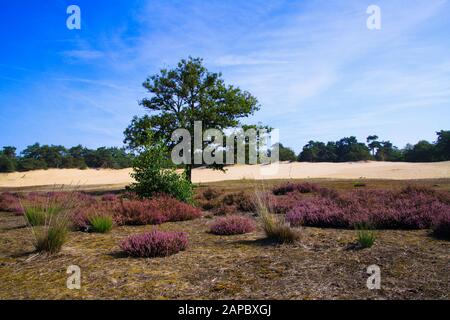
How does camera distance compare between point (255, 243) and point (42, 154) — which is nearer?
point (255, 243)

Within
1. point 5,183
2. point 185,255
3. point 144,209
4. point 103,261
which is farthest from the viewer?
point 5,183

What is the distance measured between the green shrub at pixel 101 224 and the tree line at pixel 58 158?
160 feet

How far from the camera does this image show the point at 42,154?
63.4m

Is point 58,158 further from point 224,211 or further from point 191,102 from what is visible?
point 224,211

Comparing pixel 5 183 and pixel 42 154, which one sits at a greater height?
pixel 42 154

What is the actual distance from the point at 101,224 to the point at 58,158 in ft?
192

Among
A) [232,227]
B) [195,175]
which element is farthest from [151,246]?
[195,175]

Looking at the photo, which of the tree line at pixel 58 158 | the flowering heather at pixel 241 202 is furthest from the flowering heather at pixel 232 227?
the tree line at pixel 58 158

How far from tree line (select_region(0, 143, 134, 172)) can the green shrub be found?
48.7 m

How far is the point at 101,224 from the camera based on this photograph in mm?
9172

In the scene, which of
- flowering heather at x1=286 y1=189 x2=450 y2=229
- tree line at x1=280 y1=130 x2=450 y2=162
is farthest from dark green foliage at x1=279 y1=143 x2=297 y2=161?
flowering heather at x1=286 y1=189 x2=450 y2=229
